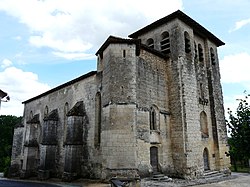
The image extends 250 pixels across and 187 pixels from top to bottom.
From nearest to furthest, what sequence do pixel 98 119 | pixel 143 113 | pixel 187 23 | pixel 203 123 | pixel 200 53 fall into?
pixel 143 113, pixel 98 119, pixel 203 123, pixel 187 23, pixel 200 53

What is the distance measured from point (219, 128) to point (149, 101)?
265 inches

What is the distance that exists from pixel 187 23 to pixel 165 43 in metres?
2.17

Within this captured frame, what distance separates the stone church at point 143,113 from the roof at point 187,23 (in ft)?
0.23

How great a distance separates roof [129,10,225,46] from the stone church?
0.23 feet

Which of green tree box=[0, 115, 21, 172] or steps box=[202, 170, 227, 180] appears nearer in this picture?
steps box=[202, 170, 227, 180]

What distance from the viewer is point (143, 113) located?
1326 cm

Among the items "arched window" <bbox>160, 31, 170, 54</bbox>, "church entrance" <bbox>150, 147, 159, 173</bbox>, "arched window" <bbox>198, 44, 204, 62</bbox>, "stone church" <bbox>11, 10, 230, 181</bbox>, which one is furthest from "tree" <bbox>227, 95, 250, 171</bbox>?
"arched window" <bbox>198, 44, 204, 62</bbox>

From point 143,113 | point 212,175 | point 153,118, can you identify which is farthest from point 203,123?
point 143,113

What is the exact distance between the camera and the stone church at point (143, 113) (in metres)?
11.6

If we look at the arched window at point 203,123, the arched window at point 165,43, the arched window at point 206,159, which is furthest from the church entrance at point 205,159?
the arched window at point 165,43

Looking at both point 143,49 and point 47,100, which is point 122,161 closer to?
point 143,49

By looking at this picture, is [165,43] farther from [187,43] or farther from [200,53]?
[200,53]

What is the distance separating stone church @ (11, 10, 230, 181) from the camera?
11.6m

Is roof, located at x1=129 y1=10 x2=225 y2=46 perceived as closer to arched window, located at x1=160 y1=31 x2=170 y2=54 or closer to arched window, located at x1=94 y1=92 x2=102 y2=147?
arched window, located at x1=160 y1=31 x2=170 y2=54
